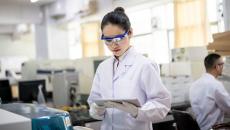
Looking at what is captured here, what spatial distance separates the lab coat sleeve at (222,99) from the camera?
9.11ft

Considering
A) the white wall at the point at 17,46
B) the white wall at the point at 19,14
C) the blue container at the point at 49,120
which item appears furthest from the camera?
the white wall at the point at 17,46

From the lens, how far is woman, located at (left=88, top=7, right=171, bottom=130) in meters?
1.54

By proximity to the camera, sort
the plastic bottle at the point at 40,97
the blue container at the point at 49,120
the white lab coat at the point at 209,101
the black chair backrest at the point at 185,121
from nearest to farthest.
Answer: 1. the blue container at the point at 49,120
2. the black chair backrest at the point at 185,121
3. the white lab coat at the point at 209,101
4. the plastic bottle at the point at 40,97

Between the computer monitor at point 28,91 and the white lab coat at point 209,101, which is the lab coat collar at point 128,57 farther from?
the computer monitor at point 28,91

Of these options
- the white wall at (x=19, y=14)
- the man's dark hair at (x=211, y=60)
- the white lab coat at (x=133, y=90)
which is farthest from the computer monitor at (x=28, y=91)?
the white wall at (x=19, y=14)

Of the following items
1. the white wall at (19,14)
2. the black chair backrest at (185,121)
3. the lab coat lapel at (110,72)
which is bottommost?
the black chair backrest at (185,121)

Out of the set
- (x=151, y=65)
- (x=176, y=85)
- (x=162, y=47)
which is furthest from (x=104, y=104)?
(x=162, y=47)

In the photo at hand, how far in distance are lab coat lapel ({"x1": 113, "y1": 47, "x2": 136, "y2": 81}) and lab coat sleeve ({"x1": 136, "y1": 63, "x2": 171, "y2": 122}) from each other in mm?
110

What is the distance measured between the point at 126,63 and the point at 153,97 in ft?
0.81

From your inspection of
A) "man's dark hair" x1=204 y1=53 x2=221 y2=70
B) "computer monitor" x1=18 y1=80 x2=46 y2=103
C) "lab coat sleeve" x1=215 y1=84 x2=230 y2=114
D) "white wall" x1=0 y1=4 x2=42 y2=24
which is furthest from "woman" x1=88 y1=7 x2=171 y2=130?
"white wall" x1=0 y1=4 x2=42 y2=24

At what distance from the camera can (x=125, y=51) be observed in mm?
1698

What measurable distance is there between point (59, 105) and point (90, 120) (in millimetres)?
1196

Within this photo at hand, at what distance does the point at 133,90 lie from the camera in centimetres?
162

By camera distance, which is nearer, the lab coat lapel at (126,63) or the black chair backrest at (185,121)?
the lab coat lapel at (126,63)
